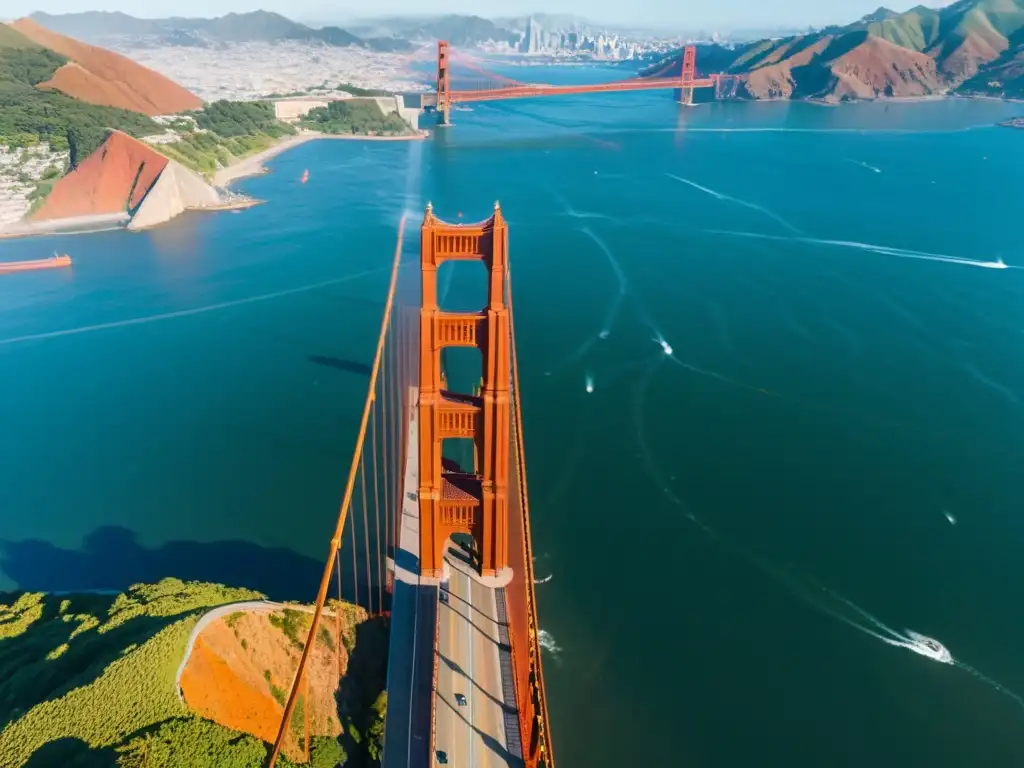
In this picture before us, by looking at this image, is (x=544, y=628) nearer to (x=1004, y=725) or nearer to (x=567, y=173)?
(x=1004, y=725)

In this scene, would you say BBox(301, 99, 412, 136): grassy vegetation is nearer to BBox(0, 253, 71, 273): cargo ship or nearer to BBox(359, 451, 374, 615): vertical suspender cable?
BBox(0, 253, 71, 273): cargo ship

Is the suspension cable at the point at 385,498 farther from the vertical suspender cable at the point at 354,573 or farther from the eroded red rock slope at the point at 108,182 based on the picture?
the eroded red rock slope at the point at 108,182

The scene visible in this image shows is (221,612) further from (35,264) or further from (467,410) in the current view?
(35,264)

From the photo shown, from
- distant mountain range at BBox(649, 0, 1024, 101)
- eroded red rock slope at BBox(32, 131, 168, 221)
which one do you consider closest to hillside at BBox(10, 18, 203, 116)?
eroded red rock slope at BBox(32, 131, 168, 221)

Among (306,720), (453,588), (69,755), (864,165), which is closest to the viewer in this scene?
(69,755)

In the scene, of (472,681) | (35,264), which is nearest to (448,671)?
(472,681)

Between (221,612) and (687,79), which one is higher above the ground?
(687,79)

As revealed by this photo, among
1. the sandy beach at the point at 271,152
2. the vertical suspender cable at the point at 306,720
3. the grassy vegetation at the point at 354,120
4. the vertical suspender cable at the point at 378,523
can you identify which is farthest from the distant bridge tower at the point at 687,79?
the vertical suspender cable at the point at 306,720
